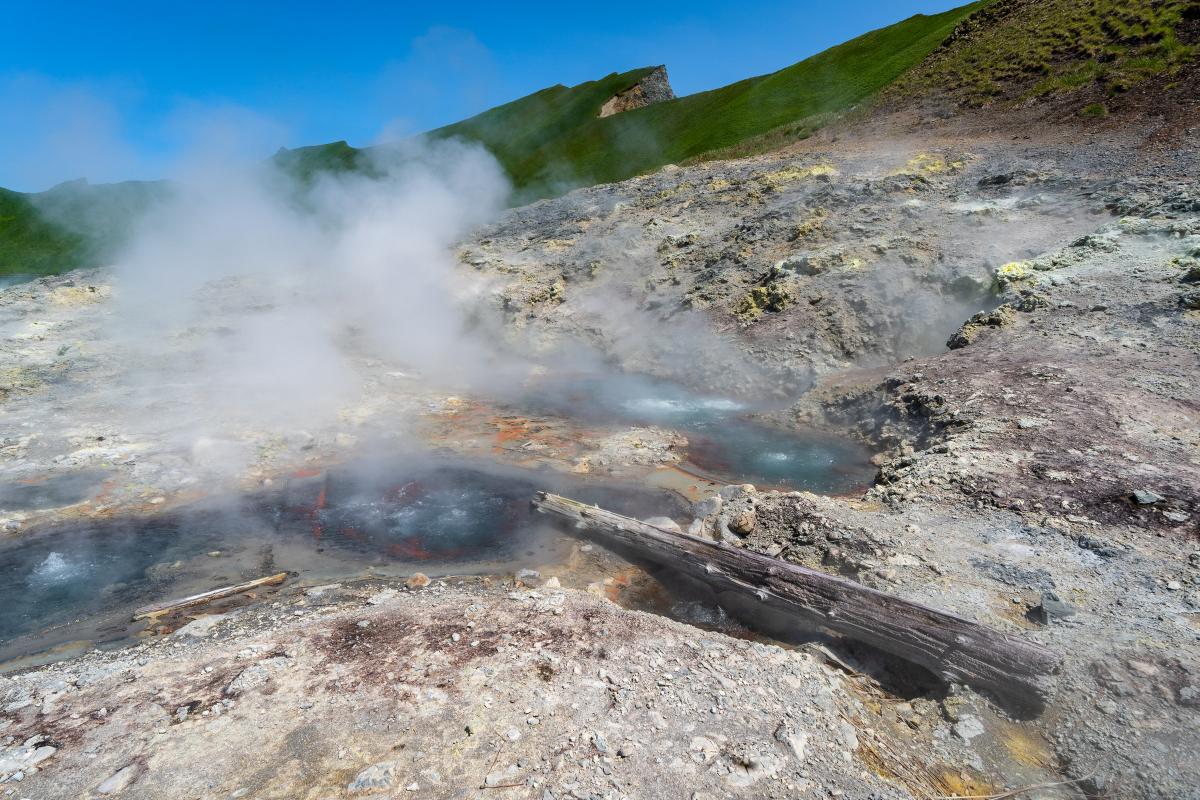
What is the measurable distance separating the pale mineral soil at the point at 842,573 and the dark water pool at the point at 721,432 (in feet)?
1.55

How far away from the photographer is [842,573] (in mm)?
4562

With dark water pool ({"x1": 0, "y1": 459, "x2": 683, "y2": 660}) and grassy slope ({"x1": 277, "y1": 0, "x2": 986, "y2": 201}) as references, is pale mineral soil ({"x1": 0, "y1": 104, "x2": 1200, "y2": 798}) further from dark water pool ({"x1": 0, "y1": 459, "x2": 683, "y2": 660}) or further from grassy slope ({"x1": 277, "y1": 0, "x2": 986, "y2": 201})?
grassy slope ({"x1": 277, "y1": 0, "x2": 986, "y2": 201})

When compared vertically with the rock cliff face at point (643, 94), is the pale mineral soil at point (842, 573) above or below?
below

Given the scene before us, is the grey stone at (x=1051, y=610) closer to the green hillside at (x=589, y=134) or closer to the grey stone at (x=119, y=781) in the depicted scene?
the grey stone at (x=119, y=781)

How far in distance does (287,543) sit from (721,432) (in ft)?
18.6

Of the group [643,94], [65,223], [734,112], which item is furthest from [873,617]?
[65,223]

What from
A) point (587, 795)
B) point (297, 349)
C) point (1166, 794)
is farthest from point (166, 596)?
point (297, 349)

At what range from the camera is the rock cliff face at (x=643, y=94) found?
3644cm

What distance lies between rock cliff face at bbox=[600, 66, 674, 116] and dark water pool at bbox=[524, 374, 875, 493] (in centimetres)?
3028

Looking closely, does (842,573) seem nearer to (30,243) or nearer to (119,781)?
(119,781)

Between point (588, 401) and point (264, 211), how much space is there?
1783 centimetres

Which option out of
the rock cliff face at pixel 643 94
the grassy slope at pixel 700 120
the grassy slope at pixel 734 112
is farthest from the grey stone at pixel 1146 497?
the rock cliff face at pixel 643 94

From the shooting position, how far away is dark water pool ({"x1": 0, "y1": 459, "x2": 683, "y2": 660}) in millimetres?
4797

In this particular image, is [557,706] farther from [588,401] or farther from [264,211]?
[264,211]
